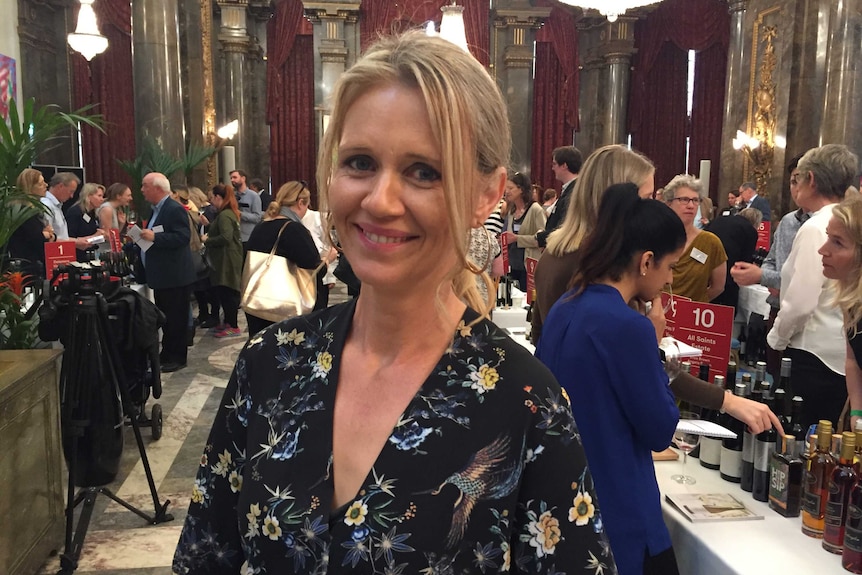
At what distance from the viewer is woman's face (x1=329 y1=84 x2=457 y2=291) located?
975 mm

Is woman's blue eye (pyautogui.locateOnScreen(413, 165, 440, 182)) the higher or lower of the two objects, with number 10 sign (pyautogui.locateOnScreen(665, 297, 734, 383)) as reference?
higher

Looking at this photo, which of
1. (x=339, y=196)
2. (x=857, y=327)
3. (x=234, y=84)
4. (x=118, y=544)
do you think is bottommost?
(x=118, y=544)

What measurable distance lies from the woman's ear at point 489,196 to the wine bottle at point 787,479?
1.25 metres

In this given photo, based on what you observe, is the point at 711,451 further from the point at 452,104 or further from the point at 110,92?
the point at 110,92

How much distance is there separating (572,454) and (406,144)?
49cm

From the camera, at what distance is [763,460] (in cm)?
194

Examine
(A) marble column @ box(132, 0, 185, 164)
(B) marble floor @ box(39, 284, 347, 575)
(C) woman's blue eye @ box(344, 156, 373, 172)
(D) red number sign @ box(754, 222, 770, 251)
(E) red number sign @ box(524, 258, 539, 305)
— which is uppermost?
(A) marble column @ box(132, 0, 185, 164)

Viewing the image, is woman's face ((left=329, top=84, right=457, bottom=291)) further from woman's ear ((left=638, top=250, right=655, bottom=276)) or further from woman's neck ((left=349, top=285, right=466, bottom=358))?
woman's ear ((left=638, top=250, right=655, bottom=276))

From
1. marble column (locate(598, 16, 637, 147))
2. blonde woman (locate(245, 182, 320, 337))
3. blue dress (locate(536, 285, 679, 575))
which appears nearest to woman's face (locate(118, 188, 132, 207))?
blonde woman (locate(245, 182, 320, 337))

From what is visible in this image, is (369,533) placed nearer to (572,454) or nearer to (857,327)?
(572,454)

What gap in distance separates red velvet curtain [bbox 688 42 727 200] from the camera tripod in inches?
560

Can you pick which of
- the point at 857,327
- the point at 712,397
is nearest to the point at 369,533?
the point at 712,397

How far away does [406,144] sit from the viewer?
0.97m

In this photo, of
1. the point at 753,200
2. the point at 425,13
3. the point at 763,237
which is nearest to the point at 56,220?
the point at 763,237
